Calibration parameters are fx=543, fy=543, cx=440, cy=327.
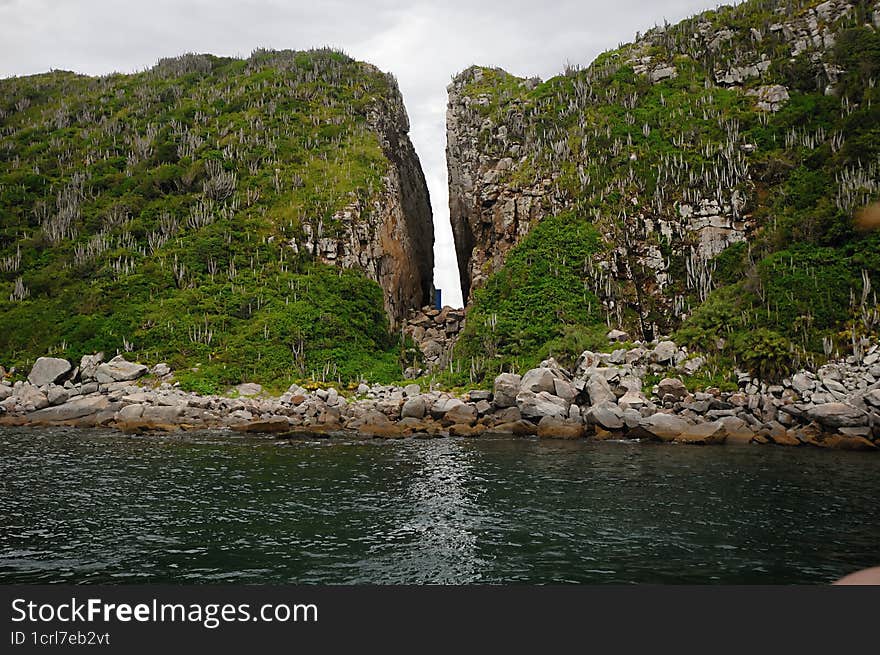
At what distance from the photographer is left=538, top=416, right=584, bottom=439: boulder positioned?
2373 centimetres

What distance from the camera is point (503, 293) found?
40.4 m

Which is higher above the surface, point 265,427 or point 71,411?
point 71,411

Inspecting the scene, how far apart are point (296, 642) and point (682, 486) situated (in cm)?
1221

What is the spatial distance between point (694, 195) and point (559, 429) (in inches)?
937

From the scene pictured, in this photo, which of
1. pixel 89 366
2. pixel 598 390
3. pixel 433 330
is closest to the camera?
pixel 598 390

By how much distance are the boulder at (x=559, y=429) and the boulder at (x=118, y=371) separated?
2460 cm

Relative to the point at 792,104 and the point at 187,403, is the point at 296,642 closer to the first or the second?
the point at 187,403

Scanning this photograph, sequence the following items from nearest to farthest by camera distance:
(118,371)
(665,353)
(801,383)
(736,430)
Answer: (736,430) → (801,383) → (665,353) → (118,371)

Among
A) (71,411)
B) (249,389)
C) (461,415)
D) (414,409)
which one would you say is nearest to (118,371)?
(71,411)

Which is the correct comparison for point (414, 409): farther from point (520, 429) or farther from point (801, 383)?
point (801, 383)

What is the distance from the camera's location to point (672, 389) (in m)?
25.4

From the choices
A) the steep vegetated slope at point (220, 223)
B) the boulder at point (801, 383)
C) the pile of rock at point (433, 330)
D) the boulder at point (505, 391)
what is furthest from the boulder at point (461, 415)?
the boulder at point (801, 383)

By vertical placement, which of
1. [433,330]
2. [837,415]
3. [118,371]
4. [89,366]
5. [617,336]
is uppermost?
[433,330]

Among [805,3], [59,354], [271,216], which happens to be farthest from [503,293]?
[805,3]
